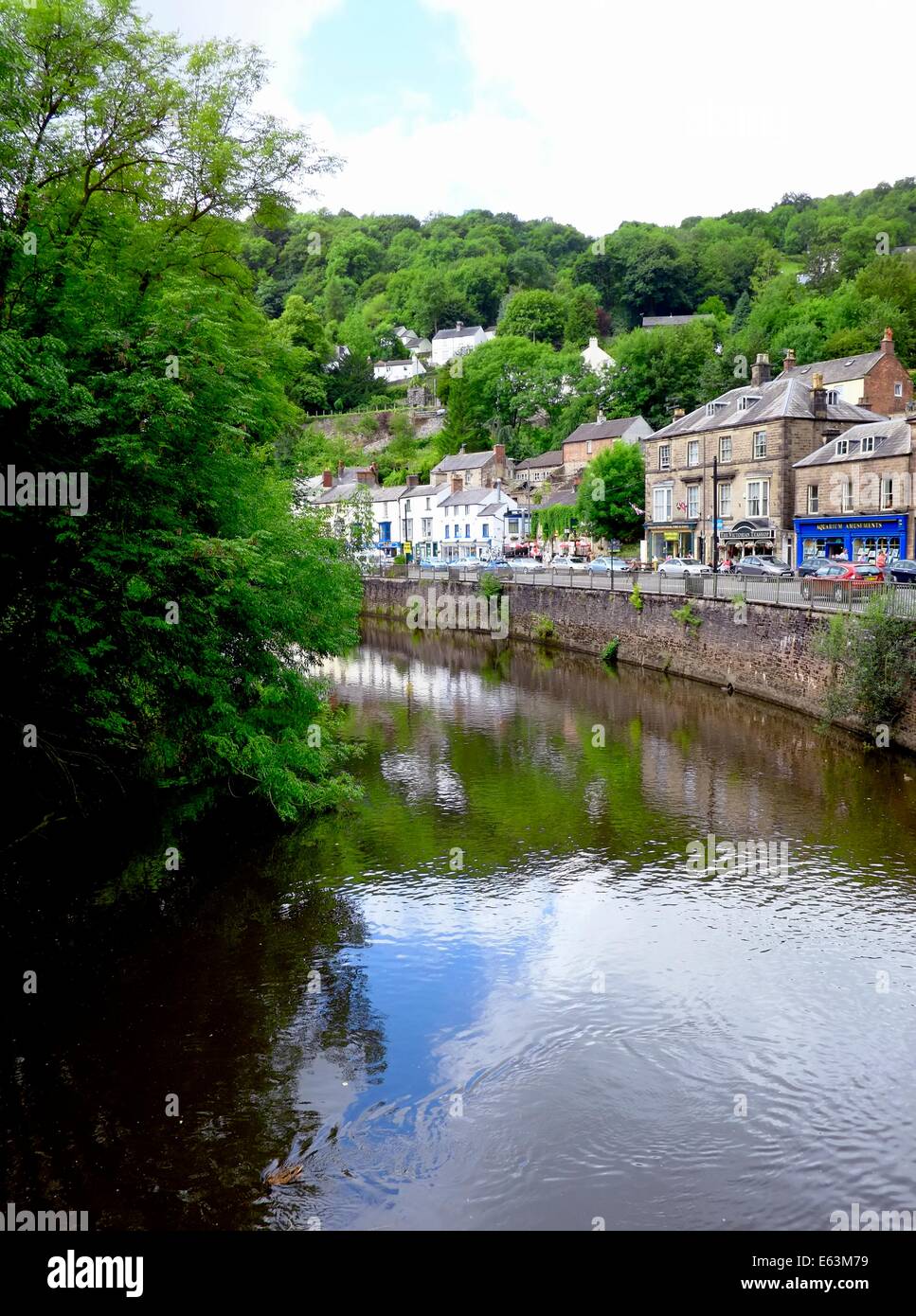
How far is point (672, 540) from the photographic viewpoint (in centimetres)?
6044

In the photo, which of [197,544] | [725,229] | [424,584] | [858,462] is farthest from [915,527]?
[725,229]

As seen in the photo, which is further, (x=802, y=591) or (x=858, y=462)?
(x=858, y=462)

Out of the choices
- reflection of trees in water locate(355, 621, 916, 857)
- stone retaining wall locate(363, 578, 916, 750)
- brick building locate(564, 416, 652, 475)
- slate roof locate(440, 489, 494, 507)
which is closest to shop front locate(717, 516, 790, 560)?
stone retaining wall locate(363, 578, 916, 750)

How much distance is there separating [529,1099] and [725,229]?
151 metres

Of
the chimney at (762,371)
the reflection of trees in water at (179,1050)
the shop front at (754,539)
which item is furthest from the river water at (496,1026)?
the chimney at (762,371)

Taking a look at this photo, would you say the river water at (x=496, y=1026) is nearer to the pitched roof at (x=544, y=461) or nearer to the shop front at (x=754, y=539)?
the shop front at (x=754, y=539)

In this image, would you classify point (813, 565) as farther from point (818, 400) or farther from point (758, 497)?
point (818, 400)

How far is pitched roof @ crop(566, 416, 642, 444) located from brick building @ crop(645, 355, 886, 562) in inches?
623

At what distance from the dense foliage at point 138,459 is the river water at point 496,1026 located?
2.68 m

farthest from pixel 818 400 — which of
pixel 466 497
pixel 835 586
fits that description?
pixel 466 497

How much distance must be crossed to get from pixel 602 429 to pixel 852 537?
114 feet

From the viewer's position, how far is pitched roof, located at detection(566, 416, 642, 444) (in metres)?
77.3

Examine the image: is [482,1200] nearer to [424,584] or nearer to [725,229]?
[424,584]

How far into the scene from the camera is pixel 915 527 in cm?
4428
